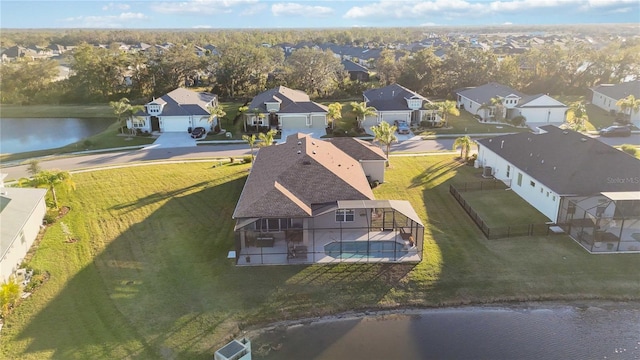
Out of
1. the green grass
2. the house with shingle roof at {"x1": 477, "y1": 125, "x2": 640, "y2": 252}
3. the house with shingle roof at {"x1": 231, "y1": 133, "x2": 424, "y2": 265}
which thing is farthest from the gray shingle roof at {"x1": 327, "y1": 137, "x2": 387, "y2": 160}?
the green grass

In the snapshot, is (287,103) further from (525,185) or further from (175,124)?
(525,185)

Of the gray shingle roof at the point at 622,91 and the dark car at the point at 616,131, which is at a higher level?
the gray shingle roof at the point at 622,91

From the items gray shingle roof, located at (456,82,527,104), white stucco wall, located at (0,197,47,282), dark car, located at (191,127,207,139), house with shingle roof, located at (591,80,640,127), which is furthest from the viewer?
house with shingle roof, located at (591,80,640,127)

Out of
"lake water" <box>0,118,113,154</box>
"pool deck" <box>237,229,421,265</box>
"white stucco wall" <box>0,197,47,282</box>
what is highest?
"white stucco wall" <box>0,197,47,282</box>

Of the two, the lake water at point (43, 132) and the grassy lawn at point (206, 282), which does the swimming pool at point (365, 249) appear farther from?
the lake water at point (43, 132)

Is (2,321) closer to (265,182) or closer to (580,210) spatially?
(265,182)

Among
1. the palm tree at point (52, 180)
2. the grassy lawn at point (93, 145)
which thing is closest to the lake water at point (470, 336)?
the palm tree at point (52, 180)

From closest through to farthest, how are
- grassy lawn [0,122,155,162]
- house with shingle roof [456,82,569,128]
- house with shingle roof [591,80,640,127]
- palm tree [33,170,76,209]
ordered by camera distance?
palm tree [33,170,76,209]
grassy lawn [0,122,155,162]
house with shingle roof [456,82,569,128]
house with shingle roof [591,80,640,127]

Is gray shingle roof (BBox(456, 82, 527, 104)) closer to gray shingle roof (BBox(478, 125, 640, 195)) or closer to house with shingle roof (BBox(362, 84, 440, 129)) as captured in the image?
house with shingle roof (BBox(362, 84, 440, 129))
